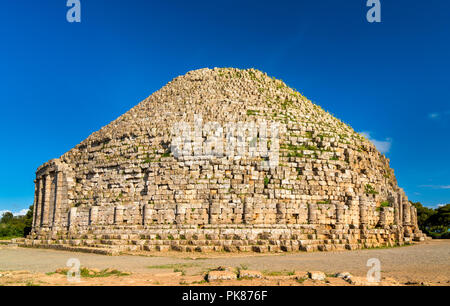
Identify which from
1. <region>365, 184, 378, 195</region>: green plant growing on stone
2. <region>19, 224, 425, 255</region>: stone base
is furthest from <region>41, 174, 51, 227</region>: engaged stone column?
<region>365, 184, 378, 195</region>: green plant growing on stone

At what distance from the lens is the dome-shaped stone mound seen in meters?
17.9

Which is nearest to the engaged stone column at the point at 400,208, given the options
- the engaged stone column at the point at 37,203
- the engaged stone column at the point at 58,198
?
the engaged stone column at the point at 58,198

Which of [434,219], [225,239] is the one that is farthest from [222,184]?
[434,219]

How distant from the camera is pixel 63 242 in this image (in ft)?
66.6

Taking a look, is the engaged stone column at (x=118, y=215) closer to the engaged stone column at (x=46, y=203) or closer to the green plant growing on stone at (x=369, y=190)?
the engaged stone column at (x=46, y=203)

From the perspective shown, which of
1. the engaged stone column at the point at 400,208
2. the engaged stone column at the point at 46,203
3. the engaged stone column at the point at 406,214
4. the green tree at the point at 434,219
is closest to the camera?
the engaged stone column at the point at 400,208

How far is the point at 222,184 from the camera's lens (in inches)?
741

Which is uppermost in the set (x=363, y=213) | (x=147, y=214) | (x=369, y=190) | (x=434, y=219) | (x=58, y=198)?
(x=369, y=190)

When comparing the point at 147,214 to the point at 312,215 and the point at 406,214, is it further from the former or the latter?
the point at 406,214

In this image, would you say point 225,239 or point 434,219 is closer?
point 225,239

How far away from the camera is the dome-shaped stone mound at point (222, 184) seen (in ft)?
58.6

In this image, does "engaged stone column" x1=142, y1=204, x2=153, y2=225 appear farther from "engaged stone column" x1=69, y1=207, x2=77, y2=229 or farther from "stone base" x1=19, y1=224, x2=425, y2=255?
"engaged stone column" x1=69, y1=207, x2=77, y2=229

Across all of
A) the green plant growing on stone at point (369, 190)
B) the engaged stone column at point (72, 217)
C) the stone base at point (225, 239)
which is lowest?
the stone base at point (225, 239)
